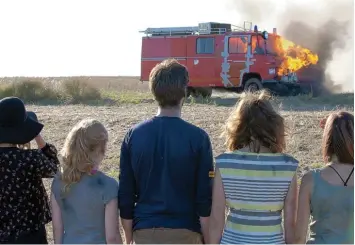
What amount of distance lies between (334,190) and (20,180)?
67.7 inches

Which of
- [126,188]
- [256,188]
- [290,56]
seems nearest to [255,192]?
[256,188]

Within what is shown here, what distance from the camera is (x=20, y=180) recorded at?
3.96 meters

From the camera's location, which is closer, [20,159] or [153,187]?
[153,187]

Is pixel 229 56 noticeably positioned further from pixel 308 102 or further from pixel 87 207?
pixel 87 207

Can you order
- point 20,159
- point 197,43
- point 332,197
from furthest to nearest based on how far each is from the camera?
point 197,43 < point 20,159 < point 332,197

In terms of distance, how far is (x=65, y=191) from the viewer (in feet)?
12.3

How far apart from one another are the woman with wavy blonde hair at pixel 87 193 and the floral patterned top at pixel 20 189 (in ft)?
0.88

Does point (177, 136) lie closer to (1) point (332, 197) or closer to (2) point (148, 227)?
(2) point (148, 227)

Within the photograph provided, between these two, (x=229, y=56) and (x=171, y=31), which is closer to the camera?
(x=229, y=56)

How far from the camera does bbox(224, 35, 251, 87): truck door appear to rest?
21.2 m

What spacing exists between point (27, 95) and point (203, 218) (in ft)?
66.6

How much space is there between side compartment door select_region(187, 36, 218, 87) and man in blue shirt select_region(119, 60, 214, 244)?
18370 millimetres

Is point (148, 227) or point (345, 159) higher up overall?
point (345, 159)

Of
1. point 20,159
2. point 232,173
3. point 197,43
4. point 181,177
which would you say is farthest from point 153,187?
point 197,43
